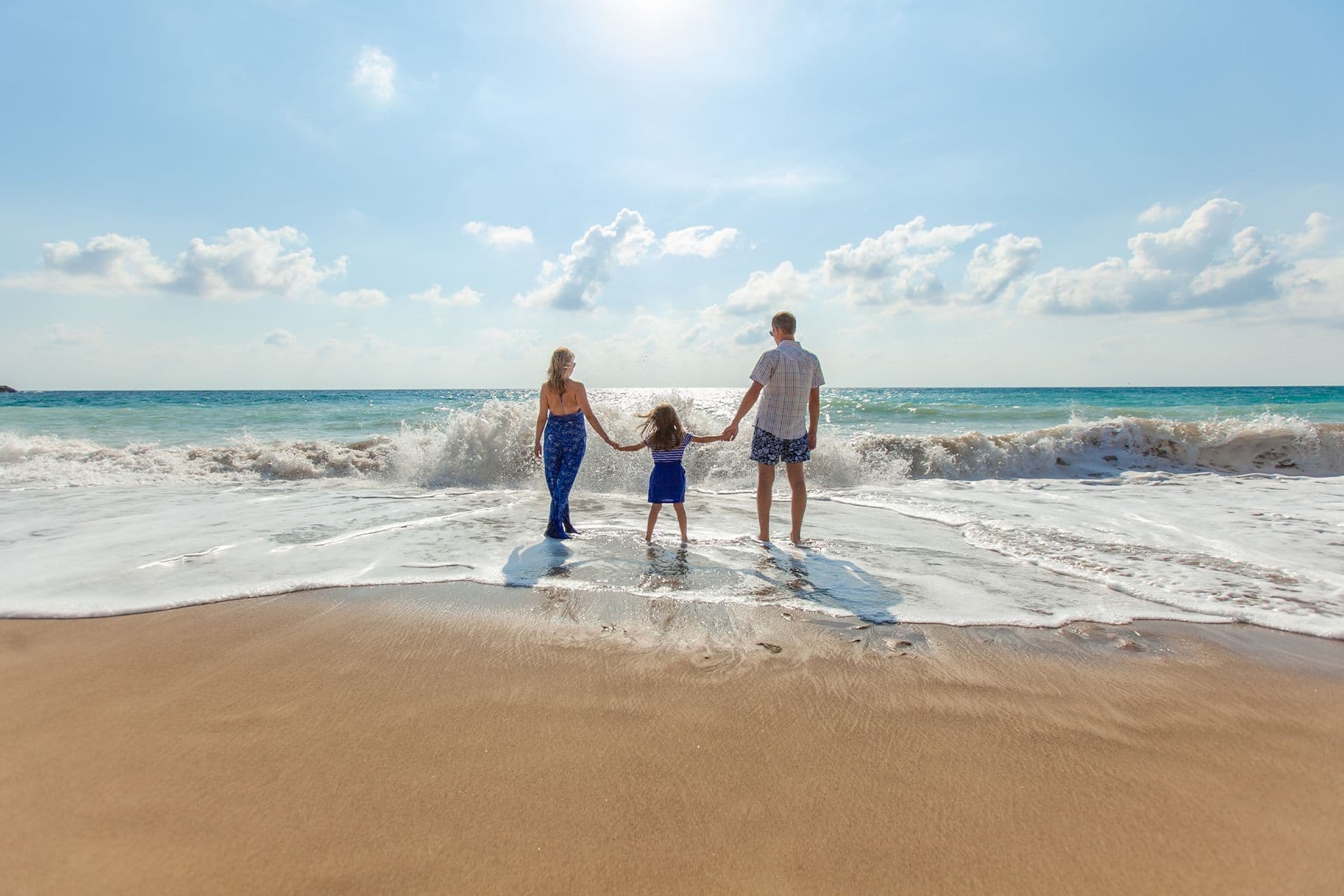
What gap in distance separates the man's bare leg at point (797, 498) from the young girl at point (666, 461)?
0.74 m

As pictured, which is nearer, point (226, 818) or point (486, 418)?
point (226, 818)

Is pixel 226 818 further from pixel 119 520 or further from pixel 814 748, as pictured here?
pixel 119 520

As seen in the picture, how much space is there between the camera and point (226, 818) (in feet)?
6.35

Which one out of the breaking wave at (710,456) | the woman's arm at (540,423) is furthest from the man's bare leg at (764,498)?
the breaking wave at (710,456)

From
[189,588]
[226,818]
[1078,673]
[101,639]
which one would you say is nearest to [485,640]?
[226,818]

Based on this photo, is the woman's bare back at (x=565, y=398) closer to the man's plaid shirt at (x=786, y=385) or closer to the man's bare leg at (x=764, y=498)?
the man's plaid shirt at (x=786, y=385)

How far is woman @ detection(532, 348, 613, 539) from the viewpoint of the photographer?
6.15m

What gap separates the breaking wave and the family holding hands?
4190mm

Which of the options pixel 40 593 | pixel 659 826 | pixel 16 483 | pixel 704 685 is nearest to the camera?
pixel 659 826

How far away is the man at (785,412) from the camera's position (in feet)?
18.8

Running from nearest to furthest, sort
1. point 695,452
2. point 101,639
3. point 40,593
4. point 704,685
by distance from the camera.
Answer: point 704,685, point 101,639, point 40,593, point 695,452

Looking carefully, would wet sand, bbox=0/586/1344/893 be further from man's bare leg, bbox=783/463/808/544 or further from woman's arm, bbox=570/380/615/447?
woman's arm, bbox=570/380/615/447

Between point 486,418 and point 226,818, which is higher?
point 486,418

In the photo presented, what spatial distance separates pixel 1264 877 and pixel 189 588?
5320 millimetres
